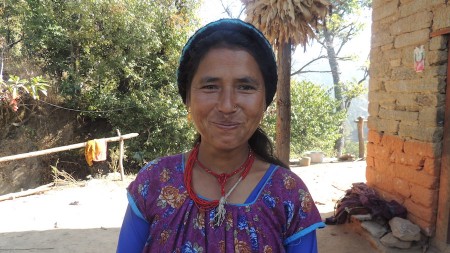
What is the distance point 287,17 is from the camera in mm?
4090

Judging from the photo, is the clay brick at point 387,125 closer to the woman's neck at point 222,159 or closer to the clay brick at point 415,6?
the clay brick at point 415,6

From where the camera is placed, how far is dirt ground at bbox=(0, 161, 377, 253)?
429 centimetres

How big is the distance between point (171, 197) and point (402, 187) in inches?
140

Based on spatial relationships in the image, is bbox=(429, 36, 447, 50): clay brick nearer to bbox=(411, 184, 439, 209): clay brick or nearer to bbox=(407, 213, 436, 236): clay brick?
bbox=(411, 184, 439, 209): clay brick

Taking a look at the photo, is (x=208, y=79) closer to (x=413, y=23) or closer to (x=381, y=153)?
(x=413, y=23)

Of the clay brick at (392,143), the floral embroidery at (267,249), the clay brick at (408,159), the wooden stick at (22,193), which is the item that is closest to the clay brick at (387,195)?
the clay brick at (408,159)

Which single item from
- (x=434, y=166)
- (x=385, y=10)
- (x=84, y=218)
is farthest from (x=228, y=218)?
(x=84, y=218)

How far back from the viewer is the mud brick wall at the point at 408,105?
134 inches

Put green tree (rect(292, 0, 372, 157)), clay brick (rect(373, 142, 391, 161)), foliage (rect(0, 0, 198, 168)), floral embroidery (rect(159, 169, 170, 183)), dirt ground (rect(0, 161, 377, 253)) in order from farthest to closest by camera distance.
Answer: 1. green tree (rect(292, 0, 372, 157))
2. foliage (rect(0, 0, 198, 168))
3. dirt ground (rect(0, 161, 377, 253))
4. clay brick (rect(373, 142, 391, 161))
5. floral embroidery (rect(159, 169, 170, 183))

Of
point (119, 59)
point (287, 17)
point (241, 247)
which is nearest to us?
point (241, 247)

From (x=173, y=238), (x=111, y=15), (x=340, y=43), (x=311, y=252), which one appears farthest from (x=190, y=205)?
(x=340, y=43)

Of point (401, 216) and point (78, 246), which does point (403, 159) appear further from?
point (78, 246)

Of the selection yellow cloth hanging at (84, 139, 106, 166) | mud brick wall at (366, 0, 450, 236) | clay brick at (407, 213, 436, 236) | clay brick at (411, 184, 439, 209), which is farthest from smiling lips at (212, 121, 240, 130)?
yellow cloth hanging at (84, 139, 106, 166)

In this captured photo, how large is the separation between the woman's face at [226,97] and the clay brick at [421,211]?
3.19 metres
